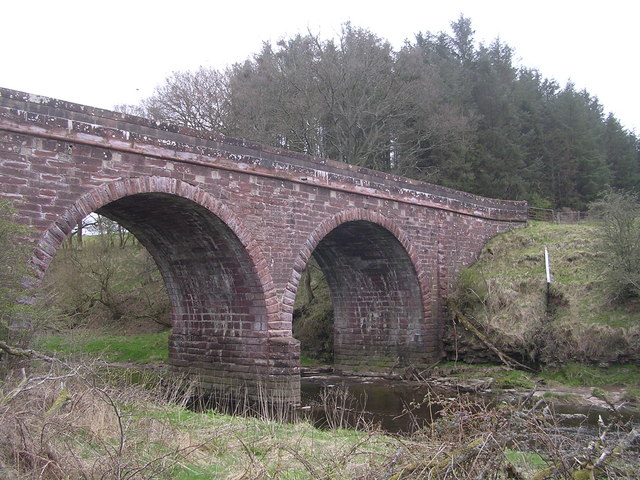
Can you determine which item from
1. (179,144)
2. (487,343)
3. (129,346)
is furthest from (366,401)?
(129,346)

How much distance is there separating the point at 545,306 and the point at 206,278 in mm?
9840

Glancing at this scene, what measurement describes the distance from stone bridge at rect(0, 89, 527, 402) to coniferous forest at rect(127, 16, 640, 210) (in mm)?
7481

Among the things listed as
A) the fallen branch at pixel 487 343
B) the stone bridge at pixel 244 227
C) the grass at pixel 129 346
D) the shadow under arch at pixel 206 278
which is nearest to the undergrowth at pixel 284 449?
the stone bridge at pixel 244 227

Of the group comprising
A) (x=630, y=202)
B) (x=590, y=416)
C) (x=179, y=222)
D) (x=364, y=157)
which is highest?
(x=364, y=157)

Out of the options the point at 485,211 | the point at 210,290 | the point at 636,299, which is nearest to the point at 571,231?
the point at 485,211

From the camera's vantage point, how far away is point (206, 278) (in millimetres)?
14844

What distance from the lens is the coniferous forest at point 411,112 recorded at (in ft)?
85.8

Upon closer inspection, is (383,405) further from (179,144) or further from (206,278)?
(179,144)

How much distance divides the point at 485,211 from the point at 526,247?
205 centimetres

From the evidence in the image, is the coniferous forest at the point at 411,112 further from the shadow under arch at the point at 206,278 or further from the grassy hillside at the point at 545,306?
the shadow under arch at the point at 206,278

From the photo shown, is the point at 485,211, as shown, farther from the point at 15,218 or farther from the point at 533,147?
the point at 15,218

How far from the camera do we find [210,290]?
15.0 metres

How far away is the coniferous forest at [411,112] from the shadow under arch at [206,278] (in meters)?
11.8

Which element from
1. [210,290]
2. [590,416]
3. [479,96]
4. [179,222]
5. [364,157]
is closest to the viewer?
[590,416]
